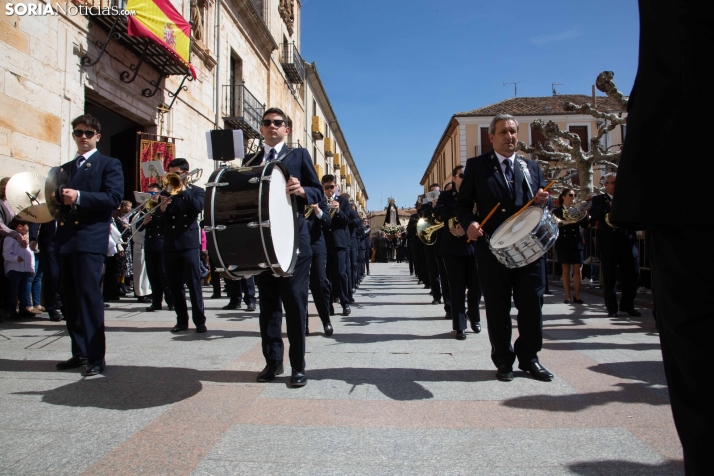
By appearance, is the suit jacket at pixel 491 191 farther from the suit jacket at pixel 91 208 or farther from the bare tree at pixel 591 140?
the bare tree at pixel 591 140

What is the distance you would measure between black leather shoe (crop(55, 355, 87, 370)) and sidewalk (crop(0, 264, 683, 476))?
0.12 meters

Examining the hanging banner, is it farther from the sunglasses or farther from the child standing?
the sunglasses

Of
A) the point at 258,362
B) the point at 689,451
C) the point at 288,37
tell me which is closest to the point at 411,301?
the point at 258,362

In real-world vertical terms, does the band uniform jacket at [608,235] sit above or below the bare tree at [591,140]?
below

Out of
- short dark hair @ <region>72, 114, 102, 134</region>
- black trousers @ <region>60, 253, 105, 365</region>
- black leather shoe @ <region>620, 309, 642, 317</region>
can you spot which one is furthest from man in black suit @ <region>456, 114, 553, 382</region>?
black leather shoe @ <region>620, 309, 642, 317</region>

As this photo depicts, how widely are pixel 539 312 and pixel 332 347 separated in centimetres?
224

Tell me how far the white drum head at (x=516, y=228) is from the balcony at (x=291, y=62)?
24.4 metres

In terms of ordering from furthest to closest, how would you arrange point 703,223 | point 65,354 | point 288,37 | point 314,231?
point 288,37 → point 314,231 → point 65,354 → point 703,223

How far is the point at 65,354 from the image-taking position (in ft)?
17.6

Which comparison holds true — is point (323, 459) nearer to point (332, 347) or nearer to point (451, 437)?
point (451, 437)

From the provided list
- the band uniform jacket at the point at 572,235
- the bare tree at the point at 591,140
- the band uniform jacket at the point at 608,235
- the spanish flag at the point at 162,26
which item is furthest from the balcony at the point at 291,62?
the band uniform jacket at the point at 608,235

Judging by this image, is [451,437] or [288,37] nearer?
[451,437]

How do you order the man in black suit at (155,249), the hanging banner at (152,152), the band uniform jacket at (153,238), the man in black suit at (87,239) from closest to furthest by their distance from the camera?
the man in black suit at (87,239)
the man in black suit at (155,249)
the band uniform jacket at (153,238)
the hanging banner at (152,152)

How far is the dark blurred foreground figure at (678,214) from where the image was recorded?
5.13ft
